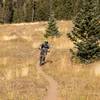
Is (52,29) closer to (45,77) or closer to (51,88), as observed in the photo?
(45,77)

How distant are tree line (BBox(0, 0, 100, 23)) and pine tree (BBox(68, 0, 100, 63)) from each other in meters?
52.6

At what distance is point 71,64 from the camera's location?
85.2 feet

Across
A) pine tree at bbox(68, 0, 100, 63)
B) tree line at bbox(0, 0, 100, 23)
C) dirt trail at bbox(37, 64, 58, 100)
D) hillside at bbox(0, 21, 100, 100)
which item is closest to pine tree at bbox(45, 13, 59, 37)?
hillside at bbox(0, 21, 100, 100)

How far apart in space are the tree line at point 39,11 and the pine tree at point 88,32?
52571mm

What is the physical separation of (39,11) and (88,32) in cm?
6441

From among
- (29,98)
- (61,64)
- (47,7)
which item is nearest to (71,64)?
(61,64)

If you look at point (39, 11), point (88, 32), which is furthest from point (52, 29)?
point (39, 11)

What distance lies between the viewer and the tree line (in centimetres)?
8206

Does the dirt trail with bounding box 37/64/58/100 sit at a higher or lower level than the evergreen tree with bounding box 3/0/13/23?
lower

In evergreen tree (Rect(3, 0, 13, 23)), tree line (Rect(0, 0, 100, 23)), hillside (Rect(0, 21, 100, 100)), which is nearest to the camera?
hillside (Rect(0, 21, 100, 100))

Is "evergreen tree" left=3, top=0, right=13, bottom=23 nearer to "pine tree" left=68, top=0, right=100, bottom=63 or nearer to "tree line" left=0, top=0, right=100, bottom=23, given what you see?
"tree line" left=0, top=0, right=100, bottom=23

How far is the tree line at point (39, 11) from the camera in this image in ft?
269

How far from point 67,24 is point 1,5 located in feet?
195

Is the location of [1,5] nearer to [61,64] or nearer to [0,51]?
[0,51]
